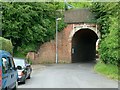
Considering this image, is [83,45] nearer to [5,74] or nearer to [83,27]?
[83,27]

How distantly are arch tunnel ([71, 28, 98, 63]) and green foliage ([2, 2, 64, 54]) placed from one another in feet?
15.0

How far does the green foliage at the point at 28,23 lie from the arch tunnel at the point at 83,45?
458 centimetres

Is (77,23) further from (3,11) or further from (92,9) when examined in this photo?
(3,11)

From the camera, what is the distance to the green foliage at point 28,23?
39125 mm

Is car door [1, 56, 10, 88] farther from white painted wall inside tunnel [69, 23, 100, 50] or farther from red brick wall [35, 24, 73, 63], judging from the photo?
white painted wall inside tunnel [69, 23, 100, 50]

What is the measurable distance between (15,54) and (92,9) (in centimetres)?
1194

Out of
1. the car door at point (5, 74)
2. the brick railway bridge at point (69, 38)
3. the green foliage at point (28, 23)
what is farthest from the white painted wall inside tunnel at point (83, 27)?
the car door at point (5, 74)

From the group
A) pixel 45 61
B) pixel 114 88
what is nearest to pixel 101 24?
pixel 45 61

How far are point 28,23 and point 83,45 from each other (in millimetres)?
15001

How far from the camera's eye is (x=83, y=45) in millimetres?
53531

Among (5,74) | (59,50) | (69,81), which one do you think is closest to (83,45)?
(59,50)

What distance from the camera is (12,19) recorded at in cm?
3931

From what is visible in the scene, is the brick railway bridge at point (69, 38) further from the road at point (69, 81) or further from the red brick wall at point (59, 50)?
the road at point (69, 81)

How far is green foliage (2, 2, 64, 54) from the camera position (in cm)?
3912
